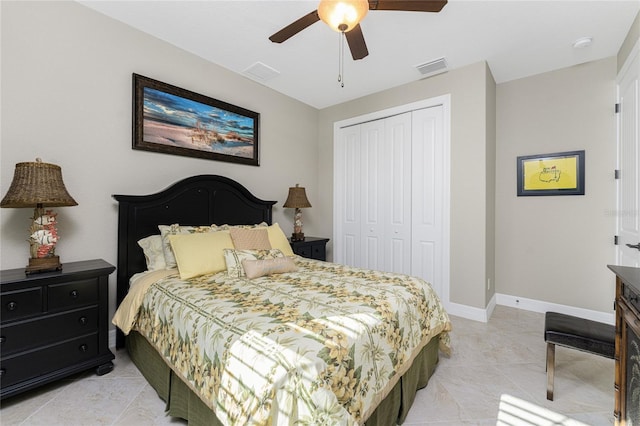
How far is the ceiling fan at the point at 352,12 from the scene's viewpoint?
4.79 feet

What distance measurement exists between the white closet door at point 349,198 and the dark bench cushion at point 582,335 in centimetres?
244

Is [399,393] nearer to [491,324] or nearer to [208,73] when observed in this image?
[491,324]

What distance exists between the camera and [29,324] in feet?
5.64

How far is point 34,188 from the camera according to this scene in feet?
5.78

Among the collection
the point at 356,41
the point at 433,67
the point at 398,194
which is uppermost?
the point at 433,67

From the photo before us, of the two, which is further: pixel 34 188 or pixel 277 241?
pixel 277 241

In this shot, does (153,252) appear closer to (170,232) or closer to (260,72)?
(170,232)

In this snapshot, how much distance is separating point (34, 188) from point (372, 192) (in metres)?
3.35

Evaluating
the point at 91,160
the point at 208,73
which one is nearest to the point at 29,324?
the point at 91,160

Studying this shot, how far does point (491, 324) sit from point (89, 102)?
4290 millimetres

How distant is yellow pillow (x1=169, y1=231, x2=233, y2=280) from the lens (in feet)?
7.02

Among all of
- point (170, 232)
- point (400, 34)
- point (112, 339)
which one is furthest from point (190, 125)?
point (400, 34)

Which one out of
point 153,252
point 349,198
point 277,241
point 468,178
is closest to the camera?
point 153,252

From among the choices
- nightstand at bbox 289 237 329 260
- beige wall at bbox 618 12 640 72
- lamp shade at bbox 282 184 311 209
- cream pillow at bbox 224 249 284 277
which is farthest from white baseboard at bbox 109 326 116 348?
beige wall at bbox 618 12 640 72
